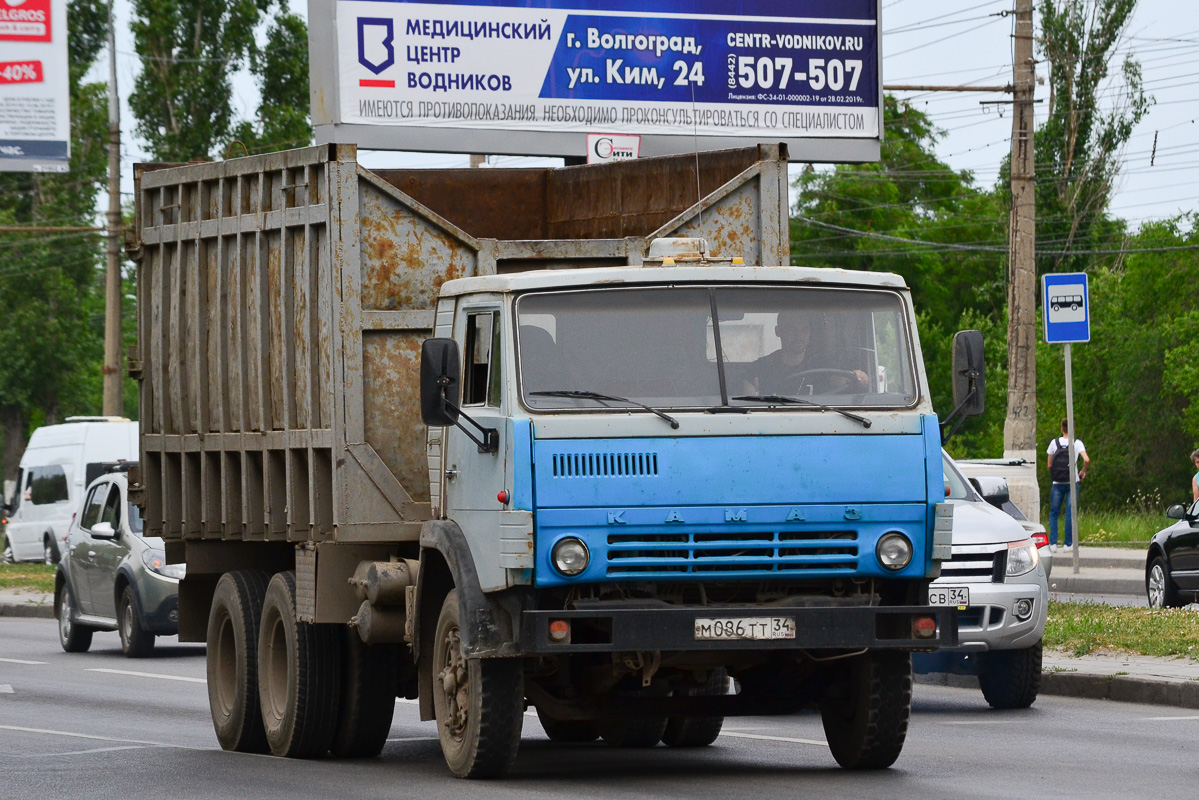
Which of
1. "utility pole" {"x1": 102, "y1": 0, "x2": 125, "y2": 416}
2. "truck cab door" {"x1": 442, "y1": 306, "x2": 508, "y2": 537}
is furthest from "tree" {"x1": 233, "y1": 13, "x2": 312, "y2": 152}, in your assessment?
"truck cab door" {"x1": 442, "y1": 306, "x2": 508, "y2": 537}

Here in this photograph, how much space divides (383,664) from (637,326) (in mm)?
2900

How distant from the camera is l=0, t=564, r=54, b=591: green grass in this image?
1178 inches

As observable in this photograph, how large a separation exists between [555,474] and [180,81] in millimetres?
43947

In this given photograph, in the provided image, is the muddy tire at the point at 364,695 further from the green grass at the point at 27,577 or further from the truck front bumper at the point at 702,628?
the green grass at the point at 27,577

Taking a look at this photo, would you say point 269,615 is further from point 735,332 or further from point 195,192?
point 735,332

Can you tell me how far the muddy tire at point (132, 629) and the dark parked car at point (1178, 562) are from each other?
9.58 m

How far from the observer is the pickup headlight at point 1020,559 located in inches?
546

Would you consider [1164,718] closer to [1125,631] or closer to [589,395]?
[1125,631]

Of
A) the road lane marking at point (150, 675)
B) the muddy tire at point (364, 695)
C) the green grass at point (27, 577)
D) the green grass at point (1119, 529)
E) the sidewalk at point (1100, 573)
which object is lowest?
the green grass at point (27, 577)

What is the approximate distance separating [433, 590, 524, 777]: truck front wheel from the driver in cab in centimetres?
169

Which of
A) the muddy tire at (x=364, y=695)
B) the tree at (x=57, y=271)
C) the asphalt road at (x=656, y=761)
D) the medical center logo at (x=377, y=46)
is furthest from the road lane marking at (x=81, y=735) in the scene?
the tree at (x=57, y=271)

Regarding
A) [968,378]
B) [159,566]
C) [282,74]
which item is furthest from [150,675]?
[282,74]

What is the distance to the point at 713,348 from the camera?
31.4 ft

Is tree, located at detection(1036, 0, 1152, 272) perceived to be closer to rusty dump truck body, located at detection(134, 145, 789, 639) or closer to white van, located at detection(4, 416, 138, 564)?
white van, located at detection(4, 416, 138, 564)
